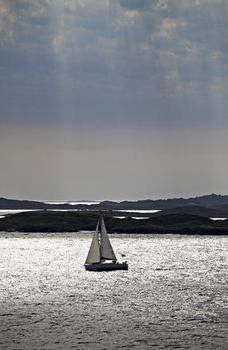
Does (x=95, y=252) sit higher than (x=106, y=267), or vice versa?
(x=95, y=252)

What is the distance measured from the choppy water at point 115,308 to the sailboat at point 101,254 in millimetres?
1598

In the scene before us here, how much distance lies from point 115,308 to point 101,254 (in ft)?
145

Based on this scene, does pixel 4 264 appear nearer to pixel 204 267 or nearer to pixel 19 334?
pixel 204 267

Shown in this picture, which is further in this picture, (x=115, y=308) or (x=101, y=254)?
(x=101, y=254)

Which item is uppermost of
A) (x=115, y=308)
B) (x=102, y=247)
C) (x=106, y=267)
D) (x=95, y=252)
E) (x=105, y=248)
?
(x=102, y=247)

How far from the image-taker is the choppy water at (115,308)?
61.0 metres

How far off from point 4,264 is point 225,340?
107 meters

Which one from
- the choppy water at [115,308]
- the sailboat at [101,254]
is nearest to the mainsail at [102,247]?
the sailboat at [101,254]

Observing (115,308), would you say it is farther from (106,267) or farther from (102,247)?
(106,267)

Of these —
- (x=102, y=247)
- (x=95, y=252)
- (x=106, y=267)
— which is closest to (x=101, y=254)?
(x=95, y=252)

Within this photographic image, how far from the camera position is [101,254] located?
12481 cm

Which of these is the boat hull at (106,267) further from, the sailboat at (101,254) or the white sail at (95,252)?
the white sail at (95,252)

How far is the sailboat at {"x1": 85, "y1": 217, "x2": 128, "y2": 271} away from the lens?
122875mm

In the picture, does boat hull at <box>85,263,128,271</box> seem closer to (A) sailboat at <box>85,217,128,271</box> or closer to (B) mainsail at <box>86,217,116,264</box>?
(A) sailboat at <box>85,217,128,271</box>
